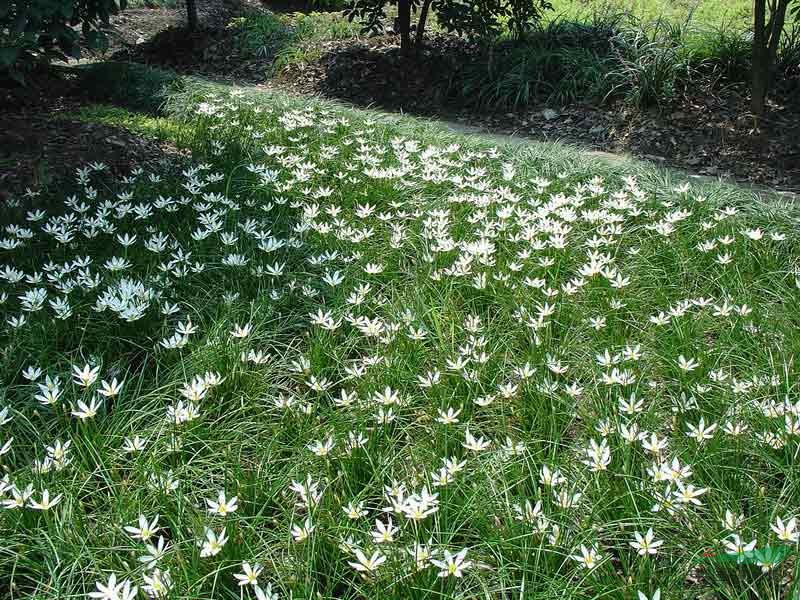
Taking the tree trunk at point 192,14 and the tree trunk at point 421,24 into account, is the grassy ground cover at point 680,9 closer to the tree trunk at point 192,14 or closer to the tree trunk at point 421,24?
the tree trunk at point 421,24

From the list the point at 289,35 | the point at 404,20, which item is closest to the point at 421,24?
the point at 404,20

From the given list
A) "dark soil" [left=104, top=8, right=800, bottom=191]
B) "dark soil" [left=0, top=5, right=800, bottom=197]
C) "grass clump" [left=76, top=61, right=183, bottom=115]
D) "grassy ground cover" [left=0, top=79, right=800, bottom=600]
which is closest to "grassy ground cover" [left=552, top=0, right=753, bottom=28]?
"dark soil" [left=104, top=8, right=800, bottom=191]

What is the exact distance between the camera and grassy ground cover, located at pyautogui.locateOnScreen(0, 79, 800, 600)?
1515mm

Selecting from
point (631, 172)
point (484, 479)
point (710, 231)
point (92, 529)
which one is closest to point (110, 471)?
point (92, 529)

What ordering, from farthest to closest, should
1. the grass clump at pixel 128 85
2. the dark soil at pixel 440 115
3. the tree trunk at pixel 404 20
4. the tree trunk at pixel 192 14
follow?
1. the tree trunk at pixel 192 14
2. the tree trunk at pixel 404 20
3. the grass clump at pixel 128 85
4. the dark soil at pixel 440 115

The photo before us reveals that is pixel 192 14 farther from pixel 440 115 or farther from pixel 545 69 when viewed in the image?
pixel 545 69

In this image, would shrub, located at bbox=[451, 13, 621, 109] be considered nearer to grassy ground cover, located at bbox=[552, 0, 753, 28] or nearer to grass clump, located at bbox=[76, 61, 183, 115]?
grassy ground cover, located at bbox=[552, 0, 753, 28]

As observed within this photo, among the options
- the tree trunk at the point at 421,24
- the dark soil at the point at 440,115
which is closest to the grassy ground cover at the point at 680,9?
the tree trunk at the point at 421,24

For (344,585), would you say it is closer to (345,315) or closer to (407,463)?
(407,463)

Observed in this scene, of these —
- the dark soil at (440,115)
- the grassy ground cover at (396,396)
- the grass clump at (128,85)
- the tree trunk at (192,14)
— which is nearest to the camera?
the grassy ground cover at (396,396)

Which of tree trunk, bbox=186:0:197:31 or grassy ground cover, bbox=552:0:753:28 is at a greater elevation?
grassy ground cover, bbox=552:0:753:28

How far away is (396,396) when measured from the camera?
79.1 inches

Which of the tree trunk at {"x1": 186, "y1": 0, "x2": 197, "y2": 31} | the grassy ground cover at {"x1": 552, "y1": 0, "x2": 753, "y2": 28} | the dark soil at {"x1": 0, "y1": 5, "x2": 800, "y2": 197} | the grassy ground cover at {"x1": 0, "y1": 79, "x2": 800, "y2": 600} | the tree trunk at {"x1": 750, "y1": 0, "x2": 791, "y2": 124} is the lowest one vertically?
the grassy ground cover at {"x1": 0, "y1": 79, "x2": 800, "y2": 600}

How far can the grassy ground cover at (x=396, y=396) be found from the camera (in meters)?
1.51
